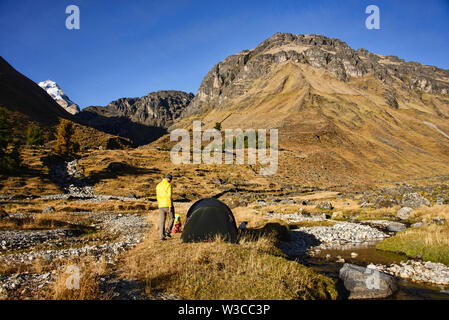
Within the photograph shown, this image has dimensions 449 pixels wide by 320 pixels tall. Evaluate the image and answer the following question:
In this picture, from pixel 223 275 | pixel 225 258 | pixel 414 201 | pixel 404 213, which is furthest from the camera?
pixel 414 201

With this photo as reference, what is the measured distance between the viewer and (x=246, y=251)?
10.8 metres

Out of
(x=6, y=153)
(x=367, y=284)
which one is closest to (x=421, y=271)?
(x=367, y=284)

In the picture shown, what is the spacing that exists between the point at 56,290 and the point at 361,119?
513ft

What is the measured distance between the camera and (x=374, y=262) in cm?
1375

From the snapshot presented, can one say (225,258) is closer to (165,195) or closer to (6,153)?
(165,195)

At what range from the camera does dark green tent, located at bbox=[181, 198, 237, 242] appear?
42.8ft

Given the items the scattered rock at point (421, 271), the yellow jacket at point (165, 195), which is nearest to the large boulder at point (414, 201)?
the scattered rock at point (421, 271)

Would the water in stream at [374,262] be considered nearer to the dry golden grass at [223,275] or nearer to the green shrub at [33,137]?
the dry golden grass at [223,275]

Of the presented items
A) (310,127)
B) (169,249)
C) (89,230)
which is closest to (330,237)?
(169,249)

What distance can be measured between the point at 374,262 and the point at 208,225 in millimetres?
9434

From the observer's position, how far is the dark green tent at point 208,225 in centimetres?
1305

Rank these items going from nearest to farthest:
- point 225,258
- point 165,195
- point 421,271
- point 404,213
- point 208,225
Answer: point 225,258
point 421,271
point 208,225
point 165,195
point 404,213

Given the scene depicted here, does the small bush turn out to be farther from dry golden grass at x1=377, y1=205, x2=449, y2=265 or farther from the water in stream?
dry golden grass at x1=377, y1=205, x2=449, y2=265

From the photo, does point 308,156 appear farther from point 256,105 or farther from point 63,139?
point 256,105
